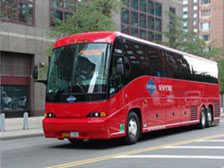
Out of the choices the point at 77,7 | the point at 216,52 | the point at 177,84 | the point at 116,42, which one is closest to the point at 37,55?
the point at 77,7

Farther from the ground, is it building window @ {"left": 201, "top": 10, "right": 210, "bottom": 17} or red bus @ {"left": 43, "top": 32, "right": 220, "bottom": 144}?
building window @ {"left": 201, "top": 10, "right": 210, "bottom": 17}

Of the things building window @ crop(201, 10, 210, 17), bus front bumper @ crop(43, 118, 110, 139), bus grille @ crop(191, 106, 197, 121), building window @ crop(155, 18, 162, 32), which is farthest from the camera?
building window @ crop(201, 10, 210, 17)

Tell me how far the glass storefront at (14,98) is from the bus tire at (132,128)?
2114 centimetres

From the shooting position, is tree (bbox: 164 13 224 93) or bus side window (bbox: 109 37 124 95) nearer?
bus side window (bbox: 109 37 124 95)

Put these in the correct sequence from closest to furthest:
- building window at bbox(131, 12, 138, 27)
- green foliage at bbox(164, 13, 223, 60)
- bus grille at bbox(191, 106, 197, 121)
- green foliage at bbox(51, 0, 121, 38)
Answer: bus grille at bbox(191, 106, 197, 121) < green foliage at bbox(51, 0, 121, 38) < green foliage at bbox(164, 13, 223, 60) < building window at bbox(131, 12, 138, 27)

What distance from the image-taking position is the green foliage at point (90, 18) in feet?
89.7

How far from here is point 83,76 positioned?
14922mm

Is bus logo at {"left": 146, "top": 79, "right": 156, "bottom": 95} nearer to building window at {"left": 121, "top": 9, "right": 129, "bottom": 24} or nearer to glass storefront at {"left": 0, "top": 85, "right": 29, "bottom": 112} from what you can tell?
glass storefront at {"left": 0, "top": 85, "right": 29, "bottom": 112}

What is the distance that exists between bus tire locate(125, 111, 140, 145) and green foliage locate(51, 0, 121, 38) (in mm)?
11638

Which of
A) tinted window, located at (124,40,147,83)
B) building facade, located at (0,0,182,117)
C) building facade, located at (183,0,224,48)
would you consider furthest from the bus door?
building facade, located at (183,0,224,48)

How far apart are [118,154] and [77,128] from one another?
195 centimetres

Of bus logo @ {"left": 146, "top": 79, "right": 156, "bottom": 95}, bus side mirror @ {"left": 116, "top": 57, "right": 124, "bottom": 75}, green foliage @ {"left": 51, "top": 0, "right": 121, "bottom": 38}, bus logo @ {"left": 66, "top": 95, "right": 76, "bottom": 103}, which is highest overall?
green foliage @ {"left": 51, "top": 0, "right": 121, "bottom": 38}

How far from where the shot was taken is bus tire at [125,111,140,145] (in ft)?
51.4

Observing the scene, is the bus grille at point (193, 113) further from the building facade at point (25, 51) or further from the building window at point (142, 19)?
the building window at point (142, 19)
